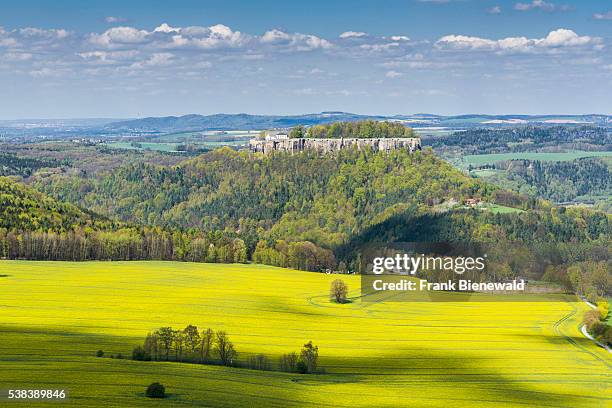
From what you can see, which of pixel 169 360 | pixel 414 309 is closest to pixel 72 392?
pixel 169 360

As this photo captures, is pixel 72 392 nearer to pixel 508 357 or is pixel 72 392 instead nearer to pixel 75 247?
pixel 508 357

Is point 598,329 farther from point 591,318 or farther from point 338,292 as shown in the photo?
point 338,292

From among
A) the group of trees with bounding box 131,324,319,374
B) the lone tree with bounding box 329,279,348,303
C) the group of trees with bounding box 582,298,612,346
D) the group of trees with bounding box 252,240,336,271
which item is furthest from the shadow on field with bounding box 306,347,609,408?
the group of trees with bounding box 252,240,336,271

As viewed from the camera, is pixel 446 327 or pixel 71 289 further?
pixel 71 289

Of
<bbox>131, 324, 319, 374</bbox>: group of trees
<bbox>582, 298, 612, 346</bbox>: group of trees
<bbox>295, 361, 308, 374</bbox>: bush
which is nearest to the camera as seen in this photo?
<bbox>295, 361, 308, 374</bbox>: bush

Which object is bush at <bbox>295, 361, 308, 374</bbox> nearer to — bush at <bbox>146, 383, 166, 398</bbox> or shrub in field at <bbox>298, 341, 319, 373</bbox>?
shrub in field at <bbox>298, 341, 319, 373</bbox>
